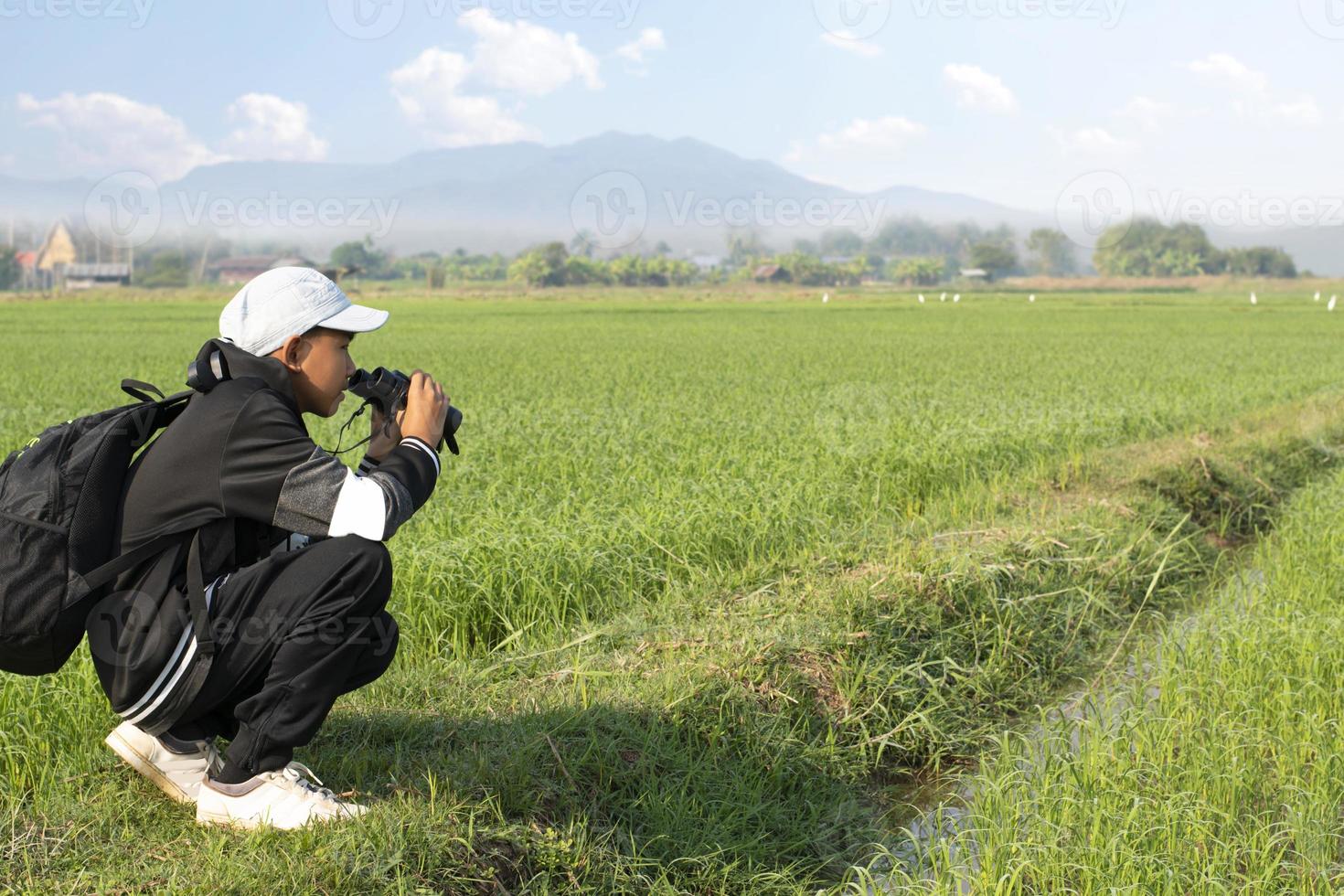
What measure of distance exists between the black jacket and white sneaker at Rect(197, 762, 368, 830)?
0.83 ft

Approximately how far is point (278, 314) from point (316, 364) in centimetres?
16

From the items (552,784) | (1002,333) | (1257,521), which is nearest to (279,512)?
(552,784)

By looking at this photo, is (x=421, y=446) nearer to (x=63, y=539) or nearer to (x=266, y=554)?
(x=266, y=554)

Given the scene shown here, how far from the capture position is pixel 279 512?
8.70 ft

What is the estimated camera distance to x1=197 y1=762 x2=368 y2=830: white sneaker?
115 inches

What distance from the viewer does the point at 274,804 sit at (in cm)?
293

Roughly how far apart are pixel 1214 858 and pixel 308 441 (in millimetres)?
2551

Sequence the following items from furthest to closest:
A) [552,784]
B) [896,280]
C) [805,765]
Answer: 1. [896,280]
2. [805,765]
3. [552,784]

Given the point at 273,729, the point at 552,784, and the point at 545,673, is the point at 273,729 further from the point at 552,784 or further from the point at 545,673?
the point at 545,673

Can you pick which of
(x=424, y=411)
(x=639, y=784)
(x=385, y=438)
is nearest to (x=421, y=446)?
(x=424, y=411)

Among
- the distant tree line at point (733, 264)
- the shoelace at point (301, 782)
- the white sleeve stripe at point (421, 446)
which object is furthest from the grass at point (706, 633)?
the distant tree line at point (733, 264)

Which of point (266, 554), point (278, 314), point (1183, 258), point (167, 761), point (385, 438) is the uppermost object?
point (1183, 258)

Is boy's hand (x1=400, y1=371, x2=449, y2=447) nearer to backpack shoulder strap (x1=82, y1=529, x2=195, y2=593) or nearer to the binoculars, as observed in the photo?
the binoculars

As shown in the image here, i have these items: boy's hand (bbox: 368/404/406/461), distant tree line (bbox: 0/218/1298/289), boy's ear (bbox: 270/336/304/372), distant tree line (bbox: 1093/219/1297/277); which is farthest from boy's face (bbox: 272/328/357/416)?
distant tree line (bbox: 1093/219/1297/277)
